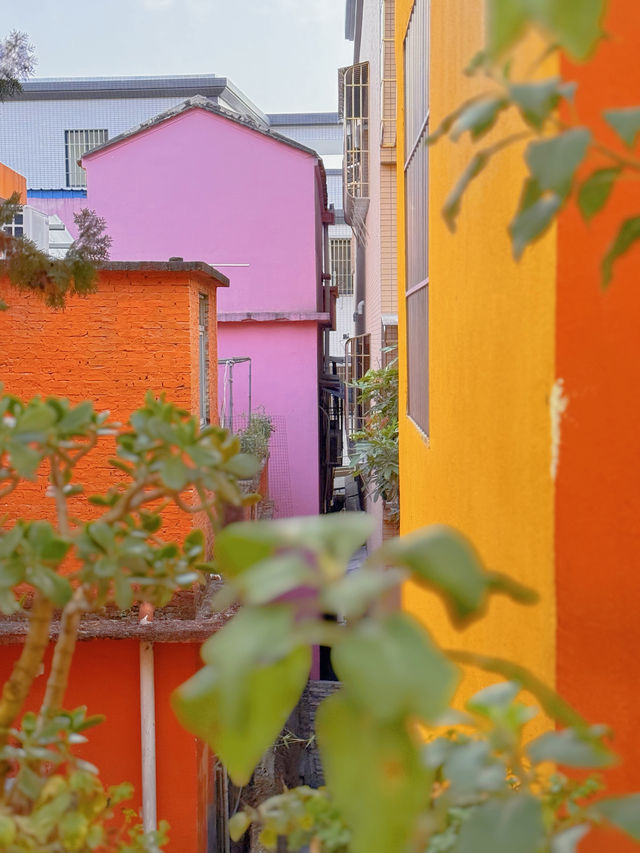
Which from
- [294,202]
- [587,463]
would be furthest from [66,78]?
[587,463]

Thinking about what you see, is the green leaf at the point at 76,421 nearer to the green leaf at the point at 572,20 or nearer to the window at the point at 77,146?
→ the green leaf at the point at 572,20

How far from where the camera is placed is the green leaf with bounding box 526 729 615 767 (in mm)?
881

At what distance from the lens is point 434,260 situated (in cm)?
457

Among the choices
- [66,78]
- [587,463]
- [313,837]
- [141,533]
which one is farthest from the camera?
[66,78]

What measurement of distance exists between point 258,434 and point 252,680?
11.8 meters

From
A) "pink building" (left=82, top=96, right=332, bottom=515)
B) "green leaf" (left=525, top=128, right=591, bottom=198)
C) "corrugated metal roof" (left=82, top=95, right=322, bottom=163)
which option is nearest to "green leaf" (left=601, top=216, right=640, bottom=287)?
"green leaf" (left=525, top=128, right=591, bottom=198)

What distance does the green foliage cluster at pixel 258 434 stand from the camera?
11565 mm

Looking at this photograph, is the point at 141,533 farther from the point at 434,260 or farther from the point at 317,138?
the point at 317,138

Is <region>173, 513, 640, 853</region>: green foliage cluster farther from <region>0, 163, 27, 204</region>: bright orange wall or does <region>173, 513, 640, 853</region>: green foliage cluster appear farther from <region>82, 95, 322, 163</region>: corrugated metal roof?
<region>0, 163, 27, 204</region>: bright orange wall

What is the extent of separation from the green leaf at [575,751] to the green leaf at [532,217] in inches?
20.1

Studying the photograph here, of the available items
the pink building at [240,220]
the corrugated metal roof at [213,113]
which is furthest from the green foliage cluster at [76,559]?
the corrugated metal roof at [213,113]

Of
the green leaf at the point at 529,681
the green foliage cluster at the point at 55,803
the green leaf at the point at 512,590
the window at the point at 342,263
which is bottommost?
the green foliage cluster at the point at 55,803

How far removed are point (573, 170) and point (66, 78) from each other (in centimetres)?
3337

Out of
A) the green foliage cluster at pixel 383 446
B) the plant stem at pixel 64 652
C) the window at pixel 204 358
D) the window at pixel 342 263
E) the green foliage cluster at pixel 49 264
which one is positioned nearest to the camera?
the plant stem at pixel 64 652
